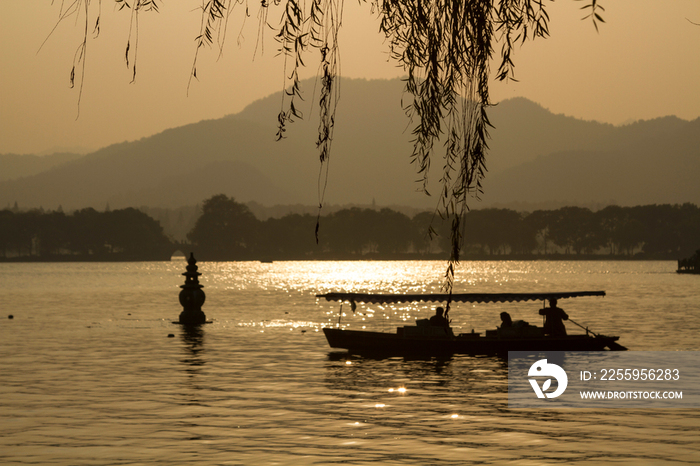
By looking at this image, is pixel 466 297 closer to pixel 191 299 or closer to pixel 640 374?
pixel 640 374

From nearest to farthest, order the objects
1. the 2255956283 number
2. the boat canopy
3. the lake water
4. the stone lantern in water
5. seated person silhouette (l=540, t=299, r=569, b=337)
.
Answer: the lake water < the 2255956283 number < seated person silhouette (l=540, t=299, r=569, b=337) < the boat canopy < the stone lantern in water

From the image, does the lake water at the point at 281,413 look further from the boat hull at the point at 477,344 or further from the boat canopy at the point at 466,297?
the boat canopy at the point at 466,297

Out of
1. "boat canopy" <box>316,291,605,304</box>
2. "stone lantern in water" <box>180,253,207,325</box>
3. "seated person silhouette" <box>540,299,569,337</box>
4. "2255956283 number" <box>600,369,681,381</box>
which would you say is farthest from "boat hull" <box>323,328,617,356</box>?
"stone lantern in water" <box>180,253,207,325</box>

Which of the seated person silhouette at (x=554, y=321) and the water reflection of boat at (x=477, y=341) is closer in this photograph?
the seated person silhouette at (x=554, y=321)

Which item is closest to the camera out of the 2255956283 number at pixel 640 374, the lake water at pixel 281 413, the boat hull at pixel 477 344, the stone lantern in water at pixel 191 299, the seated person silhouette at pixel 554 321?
the lake water at pixel 281 413

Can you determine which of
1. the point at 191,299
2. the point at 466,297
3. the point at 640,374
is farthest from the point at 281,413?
the point at 191,299

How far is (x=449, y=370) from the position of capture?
133ft

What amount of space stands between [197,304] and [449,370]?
999 inches

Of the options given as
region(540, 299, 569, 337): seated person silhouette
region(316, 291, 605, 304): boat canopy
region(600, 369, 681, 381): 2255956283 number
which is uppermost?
region(316, 291, 605, 304): boat canopy

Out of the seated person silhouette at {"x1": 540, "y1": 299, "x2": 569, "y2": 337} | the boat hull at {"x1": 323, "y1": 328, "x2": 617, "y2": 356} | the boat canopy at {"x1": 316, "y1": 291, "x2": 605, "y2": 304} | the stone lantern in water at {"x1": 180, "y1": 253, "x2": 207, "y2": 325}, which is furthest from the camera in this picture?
the stone lantern in water at {"x1": 180, "y1": 253, "x2": 207, "y2": 325}

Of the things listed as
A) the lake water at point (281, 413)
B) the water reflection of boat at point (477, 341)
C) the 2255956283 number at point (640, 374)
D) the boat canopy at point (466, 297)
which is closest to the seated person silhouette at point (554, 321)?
the water reflection of boat at point (477, 341)

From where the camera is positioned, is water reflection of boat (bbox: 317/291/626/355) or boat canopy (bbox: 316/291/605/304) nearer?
water reflection of boat (bbox: 317/291/626/355)

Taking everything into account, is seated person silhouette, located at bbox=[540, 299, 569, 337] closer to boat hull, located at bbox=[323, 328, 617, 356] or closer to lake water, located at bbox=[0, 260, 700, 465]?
boat hull, located at bbox=[323, 328, 617, 356]

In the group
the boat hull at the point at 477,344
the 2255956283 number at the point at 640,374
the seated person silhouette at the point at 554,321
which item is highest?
the seated person silhouette at the point at 554,321
